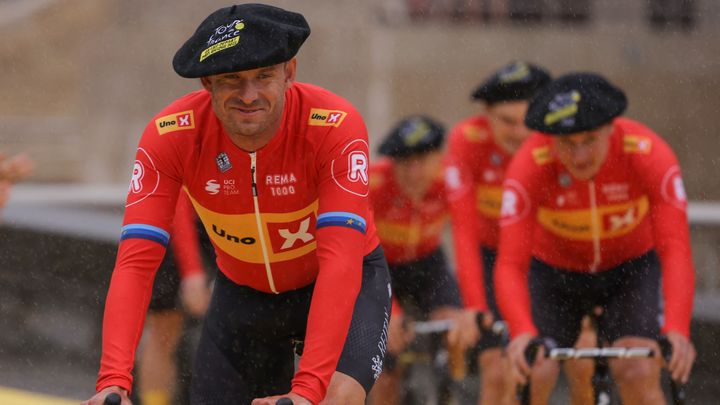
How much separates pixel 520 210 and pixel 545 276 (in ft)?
2.50

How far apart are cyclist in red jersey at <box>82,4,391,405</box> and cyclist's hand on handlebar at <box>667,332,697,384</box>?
53.4 inches

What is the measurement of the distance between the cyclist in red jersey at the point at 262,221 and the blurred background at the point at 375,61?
1143 cm

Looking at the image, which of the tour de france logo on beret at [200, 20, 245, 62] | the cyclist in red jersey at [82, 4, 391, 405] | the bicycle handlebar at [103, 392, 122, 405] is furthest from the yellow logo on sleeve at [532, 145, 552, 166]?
the bicycle handlebar at [103, 392, 122, 405]

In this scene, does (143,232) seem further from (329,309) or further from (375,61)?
(375,61)

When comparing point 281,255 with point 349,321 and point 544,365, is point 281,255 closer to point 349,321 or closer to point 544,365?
point 349,321

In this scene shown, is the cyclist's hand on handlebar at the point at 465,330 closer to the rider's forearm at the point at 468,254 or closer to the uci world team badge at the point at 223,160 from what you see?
the rider's forearm at the point at 468,254

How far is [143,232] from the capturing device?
13.9ft

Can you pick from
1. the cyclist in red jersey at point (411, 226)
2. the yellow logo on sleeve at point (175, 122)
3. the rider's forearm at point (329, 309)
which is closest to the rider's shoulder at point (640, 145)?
the cyclist in red jersey at point (411, 226)

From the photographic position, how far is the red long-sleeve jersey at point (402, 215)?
8031 mm

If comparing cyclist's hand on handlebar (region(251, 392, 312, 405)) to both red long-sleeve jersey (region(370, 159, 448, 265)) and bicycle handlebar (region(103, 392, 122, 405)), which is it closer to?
bicycle handlebar (region(103, 392, 122, 405))

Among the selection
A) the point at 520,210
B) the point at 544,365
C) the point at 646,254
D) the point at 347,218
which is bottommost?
the point at 544,365

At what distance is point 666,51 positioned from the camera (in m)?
17.9

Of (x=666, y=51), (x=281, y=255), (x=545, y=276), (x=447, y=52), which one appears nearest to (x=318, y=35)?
(x=447, y=52)

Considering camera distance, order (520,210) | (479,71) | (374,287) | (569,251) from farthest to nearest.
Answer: (479,71), (569,251), (520,210), (374,287)
